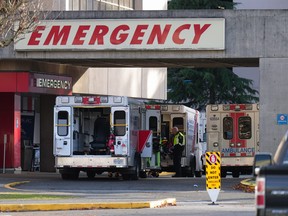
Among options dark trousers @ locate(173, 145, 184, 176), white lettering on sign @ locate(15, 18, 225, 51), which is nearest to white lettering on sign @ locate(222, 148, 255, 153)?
dark trousers @ locate(173, 145, 184, 176)

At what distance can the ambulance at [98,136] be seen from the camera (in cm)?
3238

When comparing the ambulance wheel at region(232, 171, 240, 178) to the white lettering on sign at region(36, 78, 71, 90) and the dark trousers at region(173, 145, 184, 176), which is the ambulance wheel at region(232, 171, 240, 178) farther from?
the white lettering on sign at region(36, 78, 71, 90)

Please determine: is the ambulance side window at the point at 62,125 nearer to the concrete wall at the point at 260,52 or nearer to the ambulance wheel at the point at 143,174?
the concrete wall at the point at 260,52

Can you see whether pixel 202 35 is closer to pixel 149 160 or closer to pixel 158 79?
pixel 149 160

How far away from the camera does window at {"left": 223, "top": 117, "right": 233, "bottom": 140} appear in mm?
39938

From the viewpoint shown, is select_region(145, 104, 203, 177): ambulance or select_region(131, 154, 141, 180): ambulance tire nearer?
select_region(131, 154, 141, 180): ambulance tire

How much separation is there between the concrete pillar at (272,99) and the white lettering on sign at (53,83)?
9.56 metres

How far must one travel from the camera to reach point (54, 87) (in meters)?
39.0

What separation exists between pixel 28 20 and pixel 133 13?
6.78 meters

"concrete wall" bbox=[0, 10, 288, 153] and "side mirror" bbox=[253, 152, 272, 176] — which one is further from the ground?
"concrete wall" bbox=[0, 10, 288, 153]

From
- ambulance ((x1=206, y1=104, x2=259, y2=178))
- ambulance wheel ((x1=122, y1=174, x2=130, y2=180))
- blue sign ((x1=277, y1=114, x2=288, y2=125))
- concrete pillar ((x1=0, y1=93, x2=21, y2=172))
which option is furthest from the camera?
ambulance ((x1=206, y1=104, x2=259, y2=178))

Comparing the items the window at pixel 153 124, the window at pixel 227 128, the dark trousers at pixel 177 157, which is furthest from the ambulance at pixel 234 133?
the window at pixel 153 124

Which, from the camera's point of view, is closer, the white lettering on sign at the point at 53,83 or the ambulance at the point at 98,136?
the ambulance at the point at 98,136

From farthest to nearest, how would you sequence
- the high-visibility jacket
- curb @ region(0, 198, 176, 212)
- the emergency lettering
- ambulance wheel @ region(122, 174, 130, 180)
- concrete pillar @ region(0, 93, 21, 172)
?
concrete pillar @ region(0, 93, 21, 172) < the high-visibility jacket < ambulance wheel @ region(122, 174, 130, 180) < the emergency lettering < curb @ region(0, 198, 176, 212)
